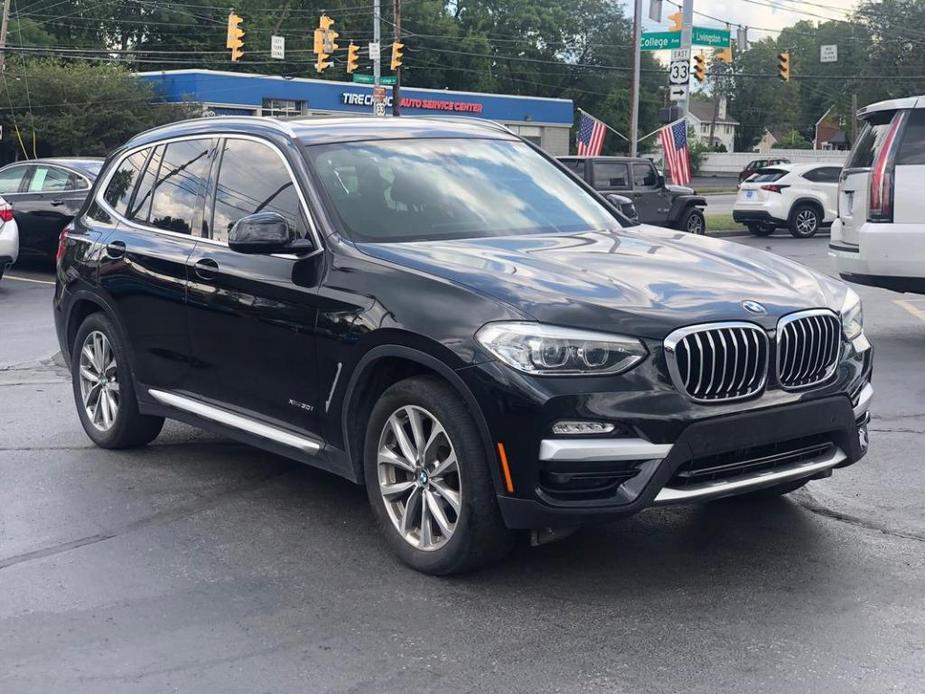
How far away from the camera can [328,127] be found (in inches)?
239

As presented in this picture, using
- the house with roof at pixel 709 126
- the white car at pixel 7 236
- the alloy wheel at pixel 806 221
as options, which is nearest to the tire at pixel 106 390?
the white car at pixel 7 236

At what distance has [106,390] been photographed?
7.09 meters

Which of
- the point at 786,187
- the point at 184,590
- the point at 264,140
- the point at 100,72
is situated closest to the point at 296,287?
the point at 264,140

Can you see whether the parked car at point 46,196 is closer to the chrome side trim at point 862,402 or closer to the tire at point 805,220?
the chrome side trim at point 862,402

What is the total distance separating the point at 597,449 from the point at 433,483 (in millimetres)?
762

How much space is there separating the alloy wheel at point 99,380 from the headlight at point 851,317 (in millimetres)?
3842

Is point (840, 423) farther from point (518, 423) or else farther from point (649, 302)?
Answer: point (518, 423)

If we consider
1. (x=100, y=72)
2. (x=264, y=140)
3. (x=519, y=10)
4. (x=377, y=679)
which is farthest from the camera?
(x=519, y=10)

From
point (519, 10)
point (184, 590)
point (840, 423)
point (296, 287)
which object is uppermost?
point (519, 10)

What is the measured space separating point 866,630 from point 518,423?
4.46ft

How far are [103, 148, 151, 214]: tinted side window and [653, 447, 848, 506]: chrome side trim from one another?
3868 mm

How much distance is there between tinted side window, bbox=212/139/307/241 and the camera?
570 cm

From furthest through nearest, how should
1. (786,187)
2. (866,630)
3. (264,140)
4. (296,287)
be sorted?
(786,187), (264,140), (296,287), (866,630)

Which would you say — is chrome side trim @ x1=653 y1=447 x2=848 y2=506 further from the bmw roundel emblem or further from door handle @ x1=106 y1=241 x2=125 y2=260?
door handle @ x1=106 y1=241 x2=125 y2=260
